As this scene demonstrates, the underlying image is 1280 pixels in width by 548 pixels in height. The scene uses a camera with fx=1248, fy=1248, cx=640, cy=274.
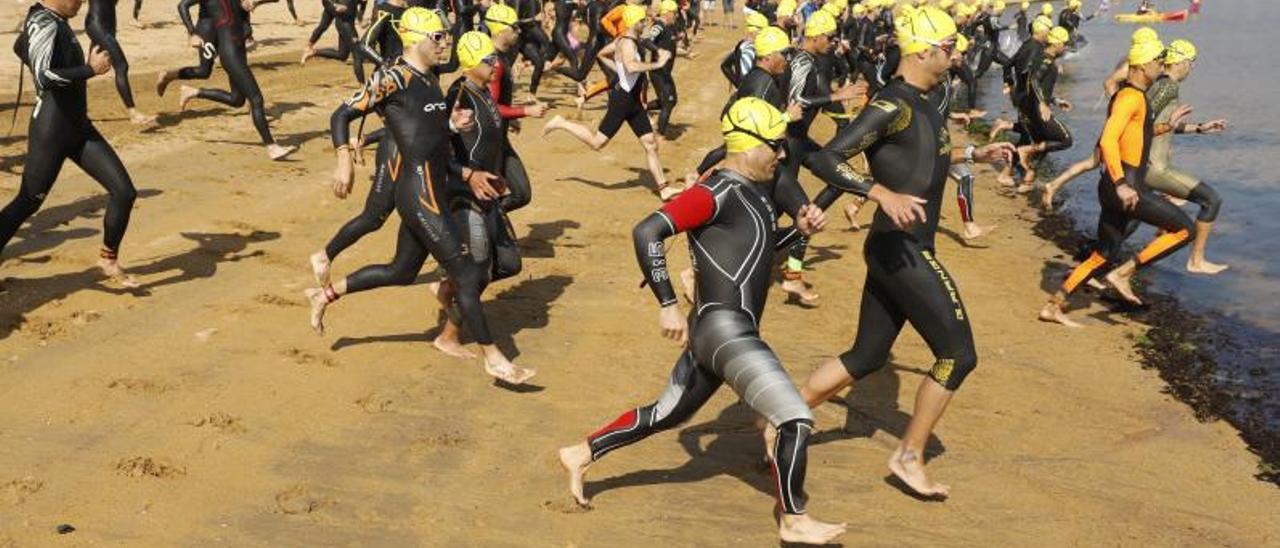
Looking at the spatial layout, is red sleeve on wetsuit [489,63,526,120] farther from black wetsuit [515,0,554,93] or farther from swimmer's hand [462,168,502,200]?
black wetsuit [515,0,554,93]

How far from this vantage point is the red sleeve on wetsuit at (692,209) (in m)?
5.54

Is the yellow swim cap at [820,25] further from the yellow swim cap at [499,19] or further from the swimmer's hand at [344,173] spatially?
the swimmer's hand at [344,173]

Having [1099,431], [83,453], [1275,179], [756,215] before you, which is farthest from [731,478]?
[1275,179]

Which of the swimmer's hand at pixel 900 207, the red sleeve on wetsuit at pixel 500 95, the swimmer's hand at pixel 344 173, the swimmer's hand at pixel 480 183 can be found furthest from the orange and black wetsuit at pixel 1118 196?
the swimmer's hand at pixel 344 173

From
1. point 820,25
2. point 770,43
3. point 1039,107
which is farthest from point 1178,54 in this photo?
point 1039,107

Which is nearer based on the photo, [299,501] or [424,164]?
[299,501]

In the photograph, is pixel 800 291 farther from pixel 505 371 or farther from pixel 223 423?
pixel 223 423

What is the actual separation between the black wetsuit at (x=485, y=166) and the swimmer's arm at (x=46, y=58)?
252 centimetres

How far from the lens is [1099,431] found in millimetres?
7824

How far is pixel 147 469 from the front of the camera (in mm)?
6348

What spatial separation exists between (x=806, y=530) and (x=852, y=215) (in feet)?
25.1

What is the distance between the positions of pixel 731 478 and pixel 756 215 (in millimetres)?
1679

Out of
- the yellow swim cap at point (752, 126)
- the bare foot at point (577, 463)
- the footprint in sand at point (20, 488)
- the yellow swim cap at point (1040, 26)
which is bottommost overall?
the yellow swim cap at point (1040, 26)

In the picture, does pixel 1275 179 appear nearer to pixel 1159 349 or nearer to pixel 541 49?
pixel 1159 349
